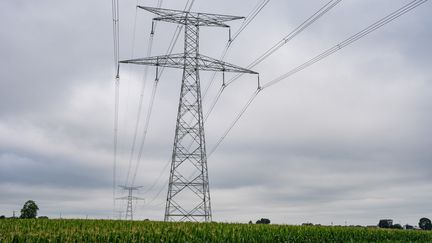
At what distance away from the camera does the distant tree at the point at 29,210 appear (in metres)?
112

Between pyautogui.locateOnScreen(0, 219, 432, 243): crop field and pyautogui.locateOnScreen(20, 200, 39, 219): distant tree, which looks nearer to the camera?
pyautogui.locateOnScreen(0, 219, 432, 243): crop field

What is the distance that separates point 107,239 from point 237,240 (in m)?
7.34

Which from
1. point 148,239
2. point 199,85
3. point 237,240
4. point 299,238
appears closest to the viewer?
point 148,239

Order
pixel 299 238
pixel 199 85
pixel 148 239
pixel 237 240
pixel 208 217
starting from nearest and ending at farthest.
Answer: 1. pixel 148 239
2. pixel 237 240
3. pixel 299 238
4. pixel 208 217
5. pixel 199 85

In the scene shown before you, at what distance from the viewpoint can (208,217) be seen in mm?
33812

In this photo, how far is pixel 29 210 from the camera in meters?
115

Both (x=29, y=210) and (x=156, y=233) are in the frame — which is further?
(x=29, y=210)

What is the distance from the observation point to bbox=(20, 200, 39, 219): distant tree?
368 ft

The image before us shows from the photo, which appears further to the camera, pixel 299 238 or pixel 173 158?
pixel 173 158

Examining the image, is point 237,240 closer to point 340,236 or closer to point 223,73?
point 340,236

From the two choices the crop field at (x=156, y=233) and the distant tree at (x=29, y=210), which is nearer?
the crop field at (x=156, y=233)

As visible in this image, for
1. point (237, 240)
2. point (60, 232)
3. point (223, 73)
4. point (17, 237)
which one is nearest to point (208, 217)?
point (237, 240)

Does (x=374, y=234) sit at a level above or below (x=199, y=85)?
below

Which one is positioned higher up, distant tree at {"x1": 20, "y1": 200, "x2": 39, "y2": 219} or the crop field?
distant tree at {"x1": 20, "y1": 200, "x2": 39, "y2": 219}
